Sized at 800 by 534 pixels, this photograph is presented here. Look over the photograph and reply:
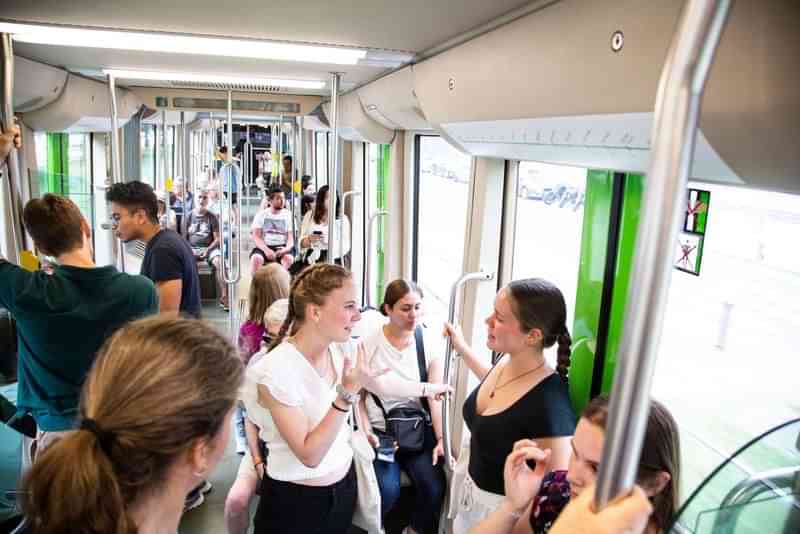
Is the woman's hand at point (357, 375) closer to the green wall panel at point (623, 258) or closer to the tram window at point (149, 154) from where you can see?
the green wall panel at point (623, 258)

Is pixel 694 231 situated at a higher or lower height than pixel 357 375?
higher

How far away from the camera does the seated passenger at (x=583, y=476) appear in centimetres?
141

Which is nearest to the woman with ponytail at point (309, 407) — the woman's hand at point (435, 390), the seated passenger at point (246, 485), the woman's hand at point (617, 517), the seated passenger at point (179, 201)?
the seated passenger at point (246, 485)

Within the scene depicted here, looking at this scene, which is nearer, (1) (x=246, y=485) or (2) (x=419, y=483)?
(1) (x=246, y=485)

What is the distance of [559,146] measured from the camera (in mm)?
1933

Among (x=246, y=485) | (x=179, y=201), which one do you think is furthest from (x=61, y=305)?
(x=179, y=201)

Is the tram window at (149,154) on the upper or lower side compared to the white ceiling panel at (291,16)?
lower

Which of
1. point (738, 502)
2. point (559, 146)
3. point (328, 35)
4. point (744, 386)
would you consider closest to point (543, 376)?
point (744, 386)

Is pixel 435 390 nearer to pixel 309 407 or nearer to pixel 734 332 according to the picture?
pixel 309 407

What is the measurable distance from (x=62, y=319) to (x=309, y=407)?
990 mm

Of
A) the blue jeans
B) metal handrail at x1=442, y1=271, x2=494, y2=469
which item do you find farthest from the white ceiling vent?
the blue jeans

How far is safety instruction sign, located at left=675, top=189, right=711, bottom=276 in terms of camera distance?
1947 mm

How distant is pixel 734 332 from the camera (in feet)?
6.43

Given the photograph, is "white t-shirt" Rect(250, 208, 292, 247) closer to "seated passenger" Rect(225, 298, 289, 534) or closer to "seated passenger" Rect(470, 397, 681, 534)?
"seated passenger" Rect(225, 298, 289, 534)
